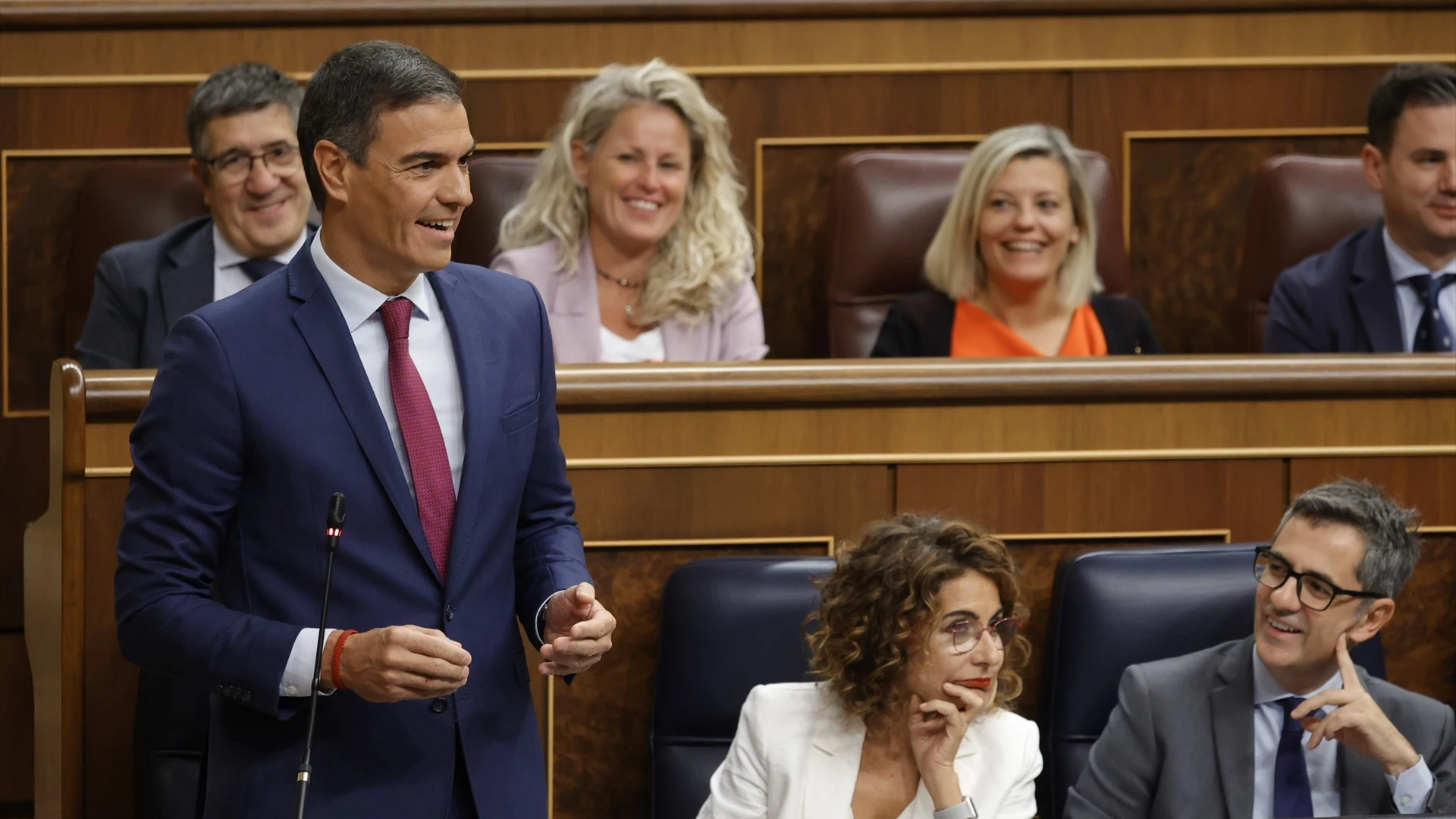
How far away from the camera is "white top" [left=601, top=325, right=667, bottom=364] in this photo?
5.20 feet

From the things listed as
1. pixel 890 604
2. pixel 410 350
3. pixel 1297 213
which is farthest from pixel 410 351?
pixel 1297 213

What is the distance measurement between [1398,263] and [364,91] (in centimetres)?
112

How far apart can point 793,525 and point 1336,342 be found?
2.10 ft

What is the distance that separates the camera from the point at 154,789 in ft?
3.64

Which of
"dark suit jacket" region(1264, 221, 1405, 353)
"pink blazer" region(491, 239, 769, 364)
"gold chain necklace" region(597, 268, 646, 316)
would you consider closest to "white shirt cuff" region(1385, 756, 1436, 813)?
"dark suit jacket" region(1264, 221, 1405, 353)

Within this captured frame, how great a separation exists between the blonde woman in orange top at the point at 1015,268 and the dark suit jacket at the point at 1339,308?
15 centimetres

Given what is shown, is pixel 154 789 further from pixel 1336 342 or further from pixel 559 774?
pixel 1336 342

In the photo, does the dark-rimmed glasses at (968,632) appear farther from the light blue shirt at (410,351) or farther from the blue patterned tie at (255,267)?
the blue patterned tie at (255,267)

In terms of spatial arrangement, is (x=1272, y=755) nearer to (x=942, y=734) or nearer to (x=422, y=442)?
(x=942, y=734)

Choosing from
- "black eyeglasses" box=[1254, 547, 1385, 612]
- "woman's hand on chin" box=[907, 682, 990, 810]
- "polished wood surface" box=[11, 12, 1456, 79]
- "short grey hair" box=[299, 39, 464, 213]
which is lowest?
"woman's hand on chin" box=[907, 682, 990, 810]

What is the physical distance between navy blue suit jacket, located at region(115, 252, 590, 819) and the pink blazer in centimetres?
71

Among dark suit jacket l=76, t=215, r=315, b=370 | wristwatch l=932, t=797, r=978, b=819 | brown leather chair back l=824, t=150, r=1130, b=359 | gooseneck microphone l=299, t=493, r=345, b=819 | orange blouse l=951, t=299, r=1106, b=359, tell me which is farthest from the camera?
brown leather chair back l=824, t=150, r=1130, b=359

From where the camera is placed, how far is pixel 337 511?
73 centimetres

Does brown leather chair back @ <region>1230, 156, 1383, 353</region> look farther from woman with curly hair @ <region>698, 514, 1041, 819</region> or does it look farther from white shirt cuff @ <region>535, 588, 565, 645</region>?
white shirt cuff @ <region>535, 588, 565, 645</region>
